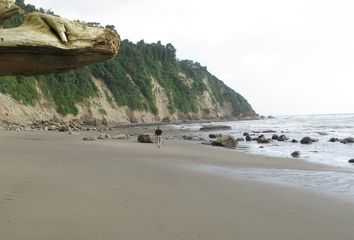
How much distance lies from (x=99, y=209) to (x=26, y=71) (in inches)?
162

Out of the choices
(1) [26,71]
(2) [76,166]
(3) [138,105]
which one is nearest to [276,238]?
(1) [26,71]

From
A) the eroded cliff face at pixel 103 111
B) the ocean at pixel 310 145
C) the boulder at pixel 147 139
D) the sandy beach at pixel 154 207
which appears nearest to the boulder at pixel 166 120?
the eroded cliff face at pixel 103 111

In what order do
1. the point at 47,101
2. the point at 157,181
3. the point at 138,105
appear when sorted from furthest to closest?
1. the point at 138,105
2. the point at 47,101
3. the point at 157,181

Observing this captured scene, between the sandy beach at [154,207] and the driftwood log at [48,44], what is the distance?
2888 mm

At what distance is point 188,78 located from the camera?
132000mm

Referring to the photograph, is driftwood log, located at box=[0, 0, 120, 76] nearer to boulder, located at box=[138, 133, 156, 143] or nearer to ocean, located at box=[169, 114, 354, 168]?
ocean, located at box=[169, 114, 354, 168]

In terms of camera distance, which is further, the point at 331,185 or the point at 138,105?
the point at 138,105

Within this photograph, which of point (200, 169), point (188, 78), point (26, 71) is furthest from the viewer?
point (188, 78)

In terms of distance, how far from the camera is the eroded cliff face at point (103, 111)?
5075cm

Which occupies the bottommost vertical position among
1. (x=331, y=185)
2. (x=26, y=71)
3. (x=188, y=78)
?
(x=331, y=185)

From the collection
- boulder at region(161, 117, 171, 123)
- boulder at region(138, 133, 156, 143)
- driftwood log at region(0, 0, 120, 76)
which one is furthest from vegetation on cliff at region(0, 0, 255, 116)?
driftwood log at region(0, 0, 120, 76)

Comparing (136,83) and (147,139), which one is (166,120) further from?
(147,139)

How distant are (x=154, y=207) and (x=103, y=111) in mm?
72305

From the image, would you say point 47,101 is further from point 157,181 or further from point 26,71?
point 26,71
